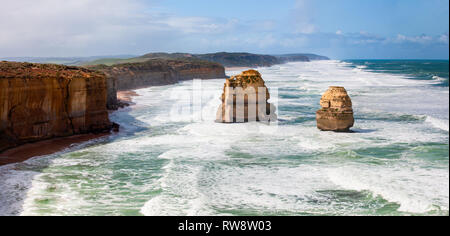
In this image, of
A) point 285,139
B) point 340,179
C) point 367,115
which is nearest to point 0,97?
point 285,139

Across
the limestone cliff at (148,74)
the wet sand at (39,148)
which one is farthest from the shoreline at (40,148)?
the limestone cliff at (148,74)

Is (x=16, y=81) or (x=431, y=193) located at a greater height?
(x=16, y=81)

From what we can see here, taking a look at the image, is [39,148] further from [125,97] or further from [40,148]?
[125,97]

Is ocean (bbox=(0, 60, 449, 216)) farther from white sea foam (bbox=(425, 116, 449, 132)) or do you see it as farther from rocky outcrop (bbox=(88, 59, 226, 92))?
rocky outcrop (bbox=(88, 59, 226, 92))

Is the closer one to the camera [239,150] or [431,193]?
[431,193]
